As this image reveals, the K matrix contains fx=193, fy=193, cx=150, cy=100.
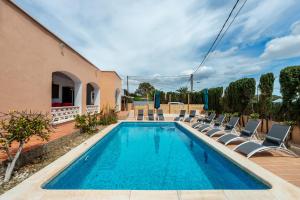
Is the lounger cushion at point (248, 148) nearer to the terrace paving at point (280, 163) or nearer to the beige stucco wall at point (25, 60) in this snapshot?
the terrace paving at point (280, 163)

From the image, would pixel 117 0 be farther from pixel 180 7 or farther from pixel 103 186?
pixel 103 186

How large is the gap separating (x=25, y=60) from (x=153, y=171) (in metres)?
6.25

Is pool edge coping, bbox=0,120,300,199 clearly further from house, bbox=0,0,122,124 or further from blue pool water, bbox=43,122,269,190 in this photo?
house, bbox=0,0,122,124

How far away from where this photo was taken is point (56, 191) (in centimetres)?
346

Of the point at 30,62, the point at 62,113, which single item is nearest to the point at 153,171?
the point at 30,62

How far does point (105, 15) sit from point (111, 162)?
8.90 meters

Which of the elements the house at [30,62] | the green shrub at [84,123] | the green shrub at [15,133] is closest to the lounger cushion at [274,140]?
the green shrub at [15,133]

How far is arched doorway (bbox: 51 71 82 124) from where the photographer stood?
10.7 metres

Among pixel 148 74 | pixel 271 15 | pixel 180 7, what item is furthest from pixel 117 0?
pixel 148 74

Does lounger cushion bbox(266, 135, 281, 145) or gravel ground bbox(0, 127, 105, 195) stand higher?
lounger cushion bbox(266, 135, 281, 145)

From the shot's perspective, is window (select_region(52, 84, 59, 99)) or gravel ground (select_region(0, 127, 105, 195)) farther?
window (select_region(52, 84, 59, 99))

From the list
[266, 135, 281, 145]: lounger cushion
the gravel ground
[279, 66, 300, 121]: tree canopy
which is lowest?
the gravel ground

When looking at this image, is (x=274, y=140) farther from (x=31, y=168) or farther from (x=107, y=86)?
(x=107, y=86)

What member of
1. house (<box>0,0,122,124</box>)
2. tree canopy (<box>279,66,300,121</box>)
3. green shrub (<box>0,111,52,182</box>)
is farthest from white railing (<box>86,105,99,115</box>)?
tree canopy (<box>279,66,300,121</box>)
